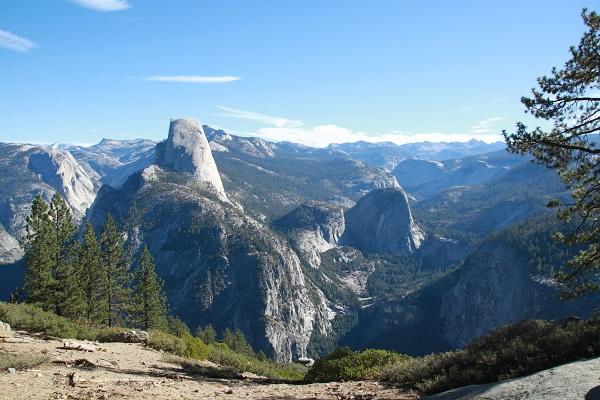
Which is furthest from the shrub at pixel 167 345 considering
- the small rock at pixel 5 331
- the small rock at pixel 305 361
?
the small rock at pixel 305 361

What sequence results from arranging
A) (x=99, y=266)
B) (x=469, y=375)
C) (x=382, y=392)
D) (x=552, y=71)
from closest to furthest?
(x=469, y=375) → (x=382, y=392) → (x=552, y=71) → (x=99, y=266)

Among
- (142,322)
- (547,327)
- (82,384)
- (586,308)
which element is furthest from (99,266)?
(586,308)

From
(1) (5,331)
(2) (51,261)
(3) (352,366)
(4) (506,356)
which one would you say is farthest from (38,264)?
(4) (506,356)

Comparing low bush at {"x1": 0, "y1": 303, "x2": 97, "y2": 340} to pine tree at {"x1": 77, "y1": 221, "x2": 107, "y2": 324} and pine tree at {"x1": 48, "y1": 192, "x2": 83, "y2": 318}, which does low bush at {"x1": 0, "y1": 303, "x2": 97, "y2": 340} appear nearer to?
pine tree at {"x1": 48, "y1": 192, "x2": 83, "y2": 318}

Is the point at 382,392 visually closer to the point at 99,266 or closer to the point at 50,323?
the point at 50,323

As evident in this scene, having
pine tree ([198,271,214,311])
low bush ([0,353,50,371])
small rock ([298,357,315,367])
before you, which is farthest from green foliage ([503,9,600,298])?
pine tree ([198,271,214,311])

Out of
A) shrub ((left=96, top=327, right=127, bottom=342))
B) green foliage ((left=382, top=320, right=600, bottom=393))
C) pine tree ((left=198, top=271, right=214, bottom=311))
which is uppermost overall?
green foliage ((left=382, top=320, right=600, bottom=393))
